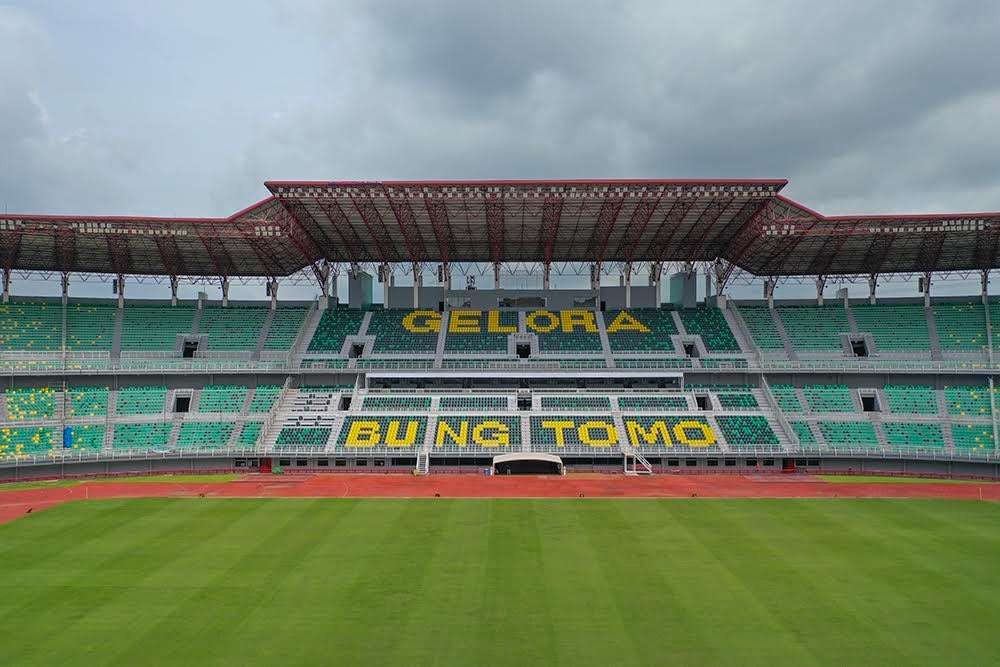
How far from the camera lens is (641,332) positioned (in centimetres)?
5928

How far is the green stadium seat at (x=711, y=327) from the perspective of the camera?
57.0 metres

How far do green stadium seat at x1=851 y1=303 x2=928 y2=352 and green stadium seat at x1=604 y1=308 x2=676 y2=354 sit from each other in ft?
61.0

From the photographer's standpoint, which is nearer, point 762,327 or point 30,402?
point 30,402

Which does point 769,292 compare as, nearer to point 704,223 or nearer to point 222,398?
point 704,223

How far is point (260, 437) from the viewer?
1837 inches

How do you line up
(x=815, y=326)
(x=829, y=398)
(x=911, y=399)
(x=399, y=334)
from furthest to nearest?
1. (x=399, y=334)
2. (x=815, y=326)
3. (x=829, y=398)
4. (x=911, y=399)

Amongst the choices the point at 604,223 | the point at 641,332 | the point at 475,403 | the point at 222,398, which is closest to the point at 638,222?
the point at 604,223

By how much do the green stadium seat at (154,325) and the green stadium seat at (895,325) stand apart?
66.4m

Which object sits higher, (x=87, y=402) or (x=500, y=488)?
(x=87, y=402)

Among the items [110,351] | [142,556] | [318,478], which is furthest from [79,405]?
[142,556]

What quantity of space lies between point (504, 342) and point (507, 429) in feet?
41.3

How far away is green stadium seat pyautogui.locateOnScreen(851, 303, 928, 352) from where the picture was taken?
5556 centimetres

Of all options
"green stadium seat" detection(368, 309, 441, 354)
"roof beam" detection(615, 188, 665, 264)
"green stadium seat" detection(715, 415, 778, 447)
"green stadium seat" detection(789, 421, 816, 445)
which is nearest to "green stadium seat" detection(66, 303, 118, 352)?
"green stadium seat" detection(368, 309, 441, 354)

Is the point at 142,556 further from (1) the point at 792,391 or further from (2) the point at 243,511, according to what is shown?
(1) the point at 792,391
